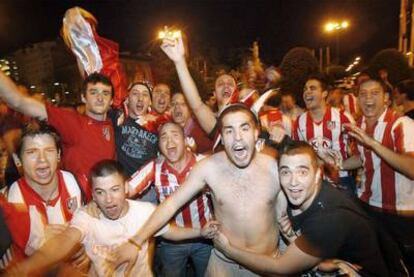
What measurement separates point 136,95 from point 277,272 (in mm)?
3228

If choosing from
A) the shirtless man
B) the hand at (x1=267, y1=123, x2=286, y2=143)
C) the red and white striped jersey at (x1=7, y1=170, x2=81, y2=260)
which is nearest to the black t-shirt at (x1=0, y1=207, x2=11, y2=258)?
the red and white striped jersey at (x1=7, y1=170, x2=81, y2=260)

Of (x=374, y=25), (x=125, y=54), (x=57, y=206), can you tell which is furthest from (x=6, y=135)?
(x=125, y=54)

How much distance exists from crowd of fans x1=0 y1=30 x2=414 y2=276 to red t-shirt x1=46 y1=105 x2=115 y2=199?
0.5 inches

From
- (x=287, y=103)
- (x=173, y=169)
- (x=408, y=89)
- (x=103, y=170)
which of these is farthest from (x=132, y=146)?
(x=408, y=89)

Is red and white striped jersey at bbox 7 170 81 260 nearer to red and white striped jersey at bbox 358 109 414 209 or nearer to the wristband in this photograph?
the wristband

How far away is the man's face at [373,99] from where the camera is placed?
4.88m

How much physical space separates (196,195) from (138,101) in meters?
1.90

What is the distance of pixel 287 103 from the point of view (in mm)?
8344

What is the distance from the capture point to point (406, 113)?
6.09m

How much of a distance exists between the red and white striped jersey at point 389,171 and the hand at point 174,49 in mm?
2508

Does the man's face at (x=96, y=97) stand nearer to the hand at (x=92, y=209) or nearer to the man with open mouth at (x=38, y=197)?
the man with open mouth at (x=38, y=197)

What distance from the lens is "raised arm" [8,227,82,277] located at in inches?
118

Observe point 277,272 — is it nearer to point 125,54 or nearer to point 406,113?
point 406,113

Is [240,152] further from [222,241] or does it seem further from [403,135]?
[403,135]
